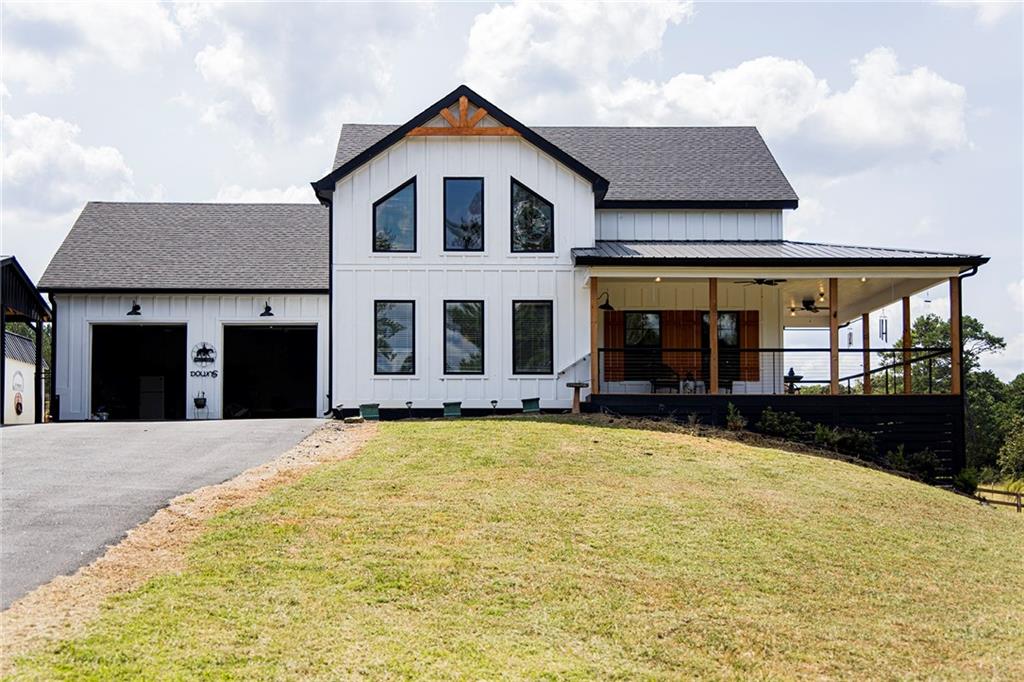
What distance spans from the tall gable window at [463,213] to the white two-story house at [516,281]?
4 centimetres

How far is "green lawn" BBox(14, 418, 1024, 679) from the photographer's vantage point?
6.78 metres

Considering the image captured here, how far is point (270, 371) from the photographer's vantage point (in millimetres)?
27719

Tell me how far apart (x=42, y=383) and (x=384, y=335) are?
381 inches

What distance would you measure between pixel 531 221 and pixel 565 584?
1294 cm

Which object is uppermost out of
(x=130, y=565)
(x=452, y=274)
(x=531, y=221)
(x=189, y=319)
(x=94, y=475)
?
(x=531, y=221)

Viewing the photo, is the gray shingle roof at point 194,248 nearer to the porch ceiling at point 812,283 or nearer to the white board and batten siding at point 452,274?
the white board and batten siding at point 452,274

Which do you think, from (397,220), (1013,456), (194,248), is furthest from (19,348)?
(1013,456)

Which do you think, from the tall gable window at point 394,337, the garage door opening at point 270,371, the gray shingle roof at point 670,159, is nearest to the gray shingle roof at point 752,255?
the gray shingle roof at point 670,159

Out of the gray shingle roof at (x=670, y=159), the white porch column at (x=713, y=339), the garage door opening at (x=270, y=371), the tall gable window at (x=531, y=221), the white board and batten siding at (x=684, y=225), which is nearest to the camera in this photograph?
the white porch column at (x=713, y=339)

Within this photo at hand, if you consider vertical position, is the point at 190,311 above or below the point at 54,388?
above

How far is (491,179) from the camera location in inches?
803

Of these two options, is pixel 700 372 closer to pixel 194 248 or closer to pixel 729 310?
pixel 729 310

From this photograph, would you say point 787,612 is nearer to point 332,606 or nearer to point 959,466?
point 332,606

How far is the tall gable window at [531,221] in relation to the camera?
66.9ft
